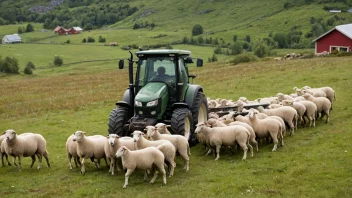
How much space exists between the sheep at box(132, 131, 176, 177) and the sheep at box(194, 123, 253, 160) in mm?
2275

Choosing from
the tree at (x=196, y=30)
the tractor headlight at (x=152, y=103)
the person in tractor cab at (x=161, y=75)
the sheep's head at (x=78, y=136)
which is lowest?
the sheep's head at (x=78, y=136)

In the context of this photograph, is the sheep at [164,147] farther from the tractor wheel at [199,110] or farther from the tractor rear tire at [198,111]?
the tractor wheel at [199,110]

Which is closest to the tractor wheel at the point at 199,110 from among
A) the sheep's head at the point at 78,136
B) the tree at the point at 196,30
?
the sheep's head at the point at 78,136

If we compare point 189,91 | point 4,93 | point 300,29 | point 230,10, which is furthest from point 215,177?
point 230,10

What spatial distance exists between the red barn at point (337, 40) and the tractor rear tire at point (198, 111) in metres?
41.5

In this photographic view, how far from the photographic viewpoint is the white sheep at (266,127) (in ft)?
49.4

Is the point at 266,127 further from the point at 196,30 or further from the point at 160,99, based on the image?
the point at 196,30

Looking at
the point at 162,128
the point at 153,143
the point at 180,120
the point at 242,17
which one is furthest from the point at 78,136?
the point at 242,17

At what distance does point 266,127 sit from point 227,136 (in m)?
1.74

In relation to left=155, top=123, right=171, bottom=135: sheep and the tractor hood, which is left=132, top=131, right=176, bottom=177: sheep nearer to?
left=155, top=123, right=171, bottom=135: sheep

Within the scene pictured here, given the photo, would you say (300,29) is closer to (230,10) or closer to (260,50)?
(230,10)

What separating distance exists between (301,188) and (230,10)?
577ft

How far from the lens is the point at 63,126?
22391mm

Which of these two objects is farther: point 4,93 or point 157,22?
point 157,22
